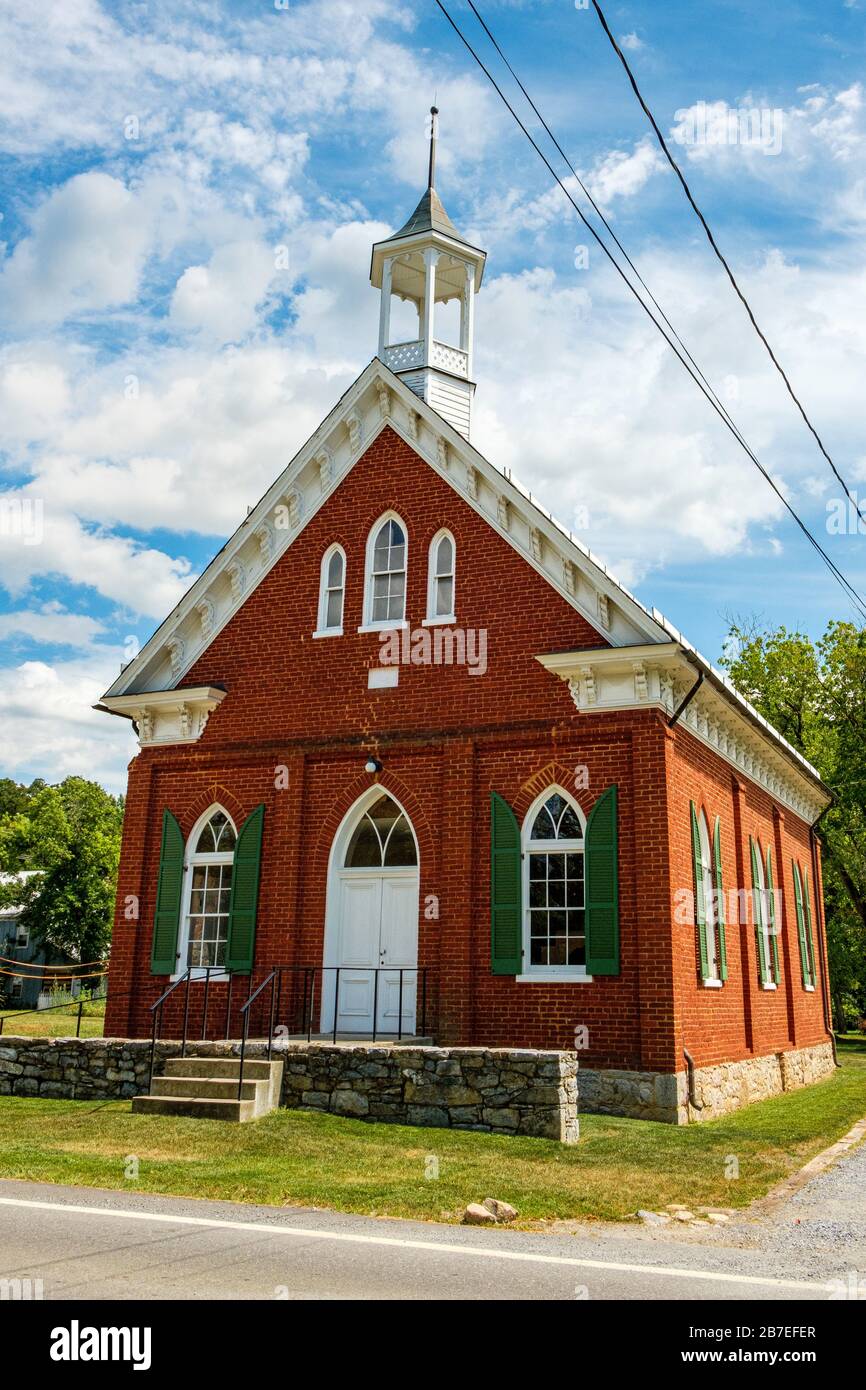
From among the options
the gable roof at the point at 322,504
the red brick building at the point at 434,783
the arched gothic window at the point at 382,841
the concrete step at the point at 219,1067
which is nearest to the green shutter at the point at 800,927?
the red brick building at the point at 434,783

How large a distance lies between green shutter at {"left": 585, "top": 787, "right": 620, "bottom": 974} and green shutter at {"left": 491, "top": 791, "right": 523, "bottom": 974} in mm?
920

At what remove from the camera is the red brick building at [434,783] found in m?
14.4

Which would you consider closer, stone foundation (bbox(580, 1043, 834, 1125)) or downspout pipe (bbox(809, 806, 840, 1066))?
stone foundation (bbox(580, 1043, 834, 1125))

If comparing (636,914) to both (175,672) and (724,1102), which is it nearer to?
(724,1102)

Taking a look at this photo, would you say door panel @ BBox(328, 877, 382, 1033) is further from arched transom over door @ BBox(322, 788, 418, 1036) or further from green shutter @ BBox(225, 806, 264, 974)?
green shutter @ BBox(225, 806, 264, 974)

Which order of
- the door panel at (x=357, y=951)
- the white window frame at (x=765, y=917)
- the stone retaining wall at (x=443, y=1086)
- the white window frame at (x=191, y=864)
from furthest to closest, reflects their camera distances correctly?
the white window frame at (x=765, y=917)
the white window frame at (x=191, y=864)
the door panel at (x=357, y=951)
the stone retaining wall at (x=443, y=1086)

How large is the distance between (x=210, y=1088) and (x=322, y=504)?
8.69 metres

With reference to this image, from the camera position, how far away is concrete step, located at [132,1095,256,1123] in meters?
11.9

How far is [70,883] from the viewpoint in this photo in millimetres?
52125

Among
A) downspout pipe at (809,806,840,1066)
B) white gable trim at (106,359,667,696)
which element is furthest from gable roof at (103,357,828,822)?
downspout pipe at (809,806,840,1066)

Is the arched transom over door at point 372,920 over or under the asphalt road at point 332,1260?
over

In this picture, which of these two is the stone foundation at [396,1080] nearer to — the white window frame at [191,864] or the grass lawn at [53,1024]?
the white window frame at [191,864]

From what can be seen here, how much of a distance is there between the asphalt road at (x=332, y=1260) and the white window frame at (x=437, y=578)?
9.24 metres
